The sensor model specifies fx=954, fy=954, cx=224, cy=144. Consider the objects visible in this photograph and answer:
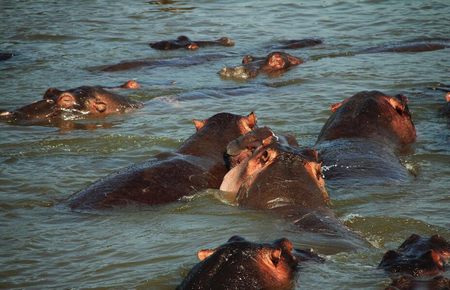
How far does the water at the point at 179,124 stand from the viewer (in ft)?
21.5

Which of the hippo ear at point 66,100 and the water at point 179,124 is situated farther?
the hippo ear at point 66,100

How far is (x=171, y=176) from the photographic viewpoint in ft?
26.2

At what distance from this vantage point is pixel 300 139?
1030 cm

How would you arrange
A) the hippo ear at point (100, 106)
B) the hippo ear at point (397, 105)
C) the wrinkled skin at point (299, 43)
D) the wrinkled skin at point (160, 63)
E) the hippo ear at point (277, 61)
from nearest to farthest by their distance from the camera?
1. the hippo ear at point (397, 105)
2. the hippo ear at point (100, 106)
3. the hippo ear at point (277, 61)
4. the wrinkled skin at point (160, 63)
5. the wrinkled skin at point (299, 43)

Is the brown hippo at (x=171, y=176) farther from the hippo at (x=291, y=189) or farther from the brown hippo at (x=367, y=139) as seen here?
the brown hippo at (x=367, y=139)

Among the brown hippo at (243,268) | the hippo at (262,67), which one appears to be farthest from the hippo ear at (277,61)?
the brown hippo at (243,268)

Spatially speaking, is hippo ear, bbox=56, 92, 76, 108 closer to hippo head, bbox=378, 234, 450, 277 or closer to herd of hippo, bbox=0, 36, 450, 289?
herd of hippo, bbox=0, 36, 450, 289

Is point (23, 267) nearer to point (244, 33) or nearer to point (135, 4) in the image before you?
point (244, 33)

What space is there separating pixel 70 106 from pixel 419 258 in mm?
7191

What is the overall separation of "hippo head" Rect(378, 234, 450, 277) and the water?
4.7 inches

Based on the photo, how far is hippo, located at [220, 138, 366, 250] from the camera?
6539 mm

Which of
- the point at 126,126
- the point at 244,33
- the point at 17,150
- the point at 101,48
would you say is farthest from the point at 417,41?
the point at 17,150

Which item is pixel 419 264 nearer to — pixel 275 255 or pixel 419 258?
pixel 419 258

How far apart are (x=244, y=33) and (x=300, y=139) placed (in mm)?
8410
